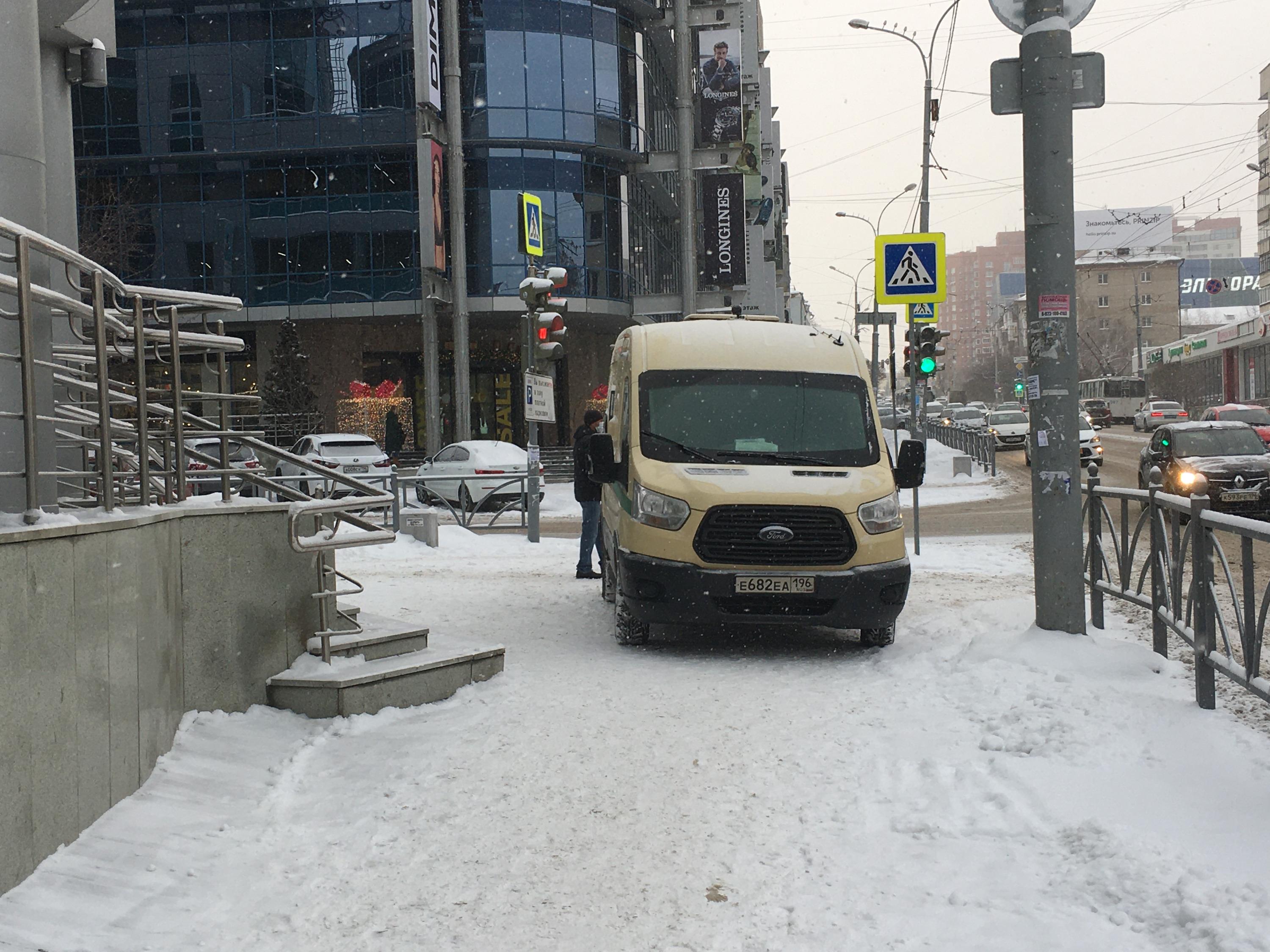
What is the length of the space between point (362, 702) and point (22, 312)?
294 cm

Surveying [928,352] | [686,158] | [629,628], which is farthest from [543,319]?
[686,158]

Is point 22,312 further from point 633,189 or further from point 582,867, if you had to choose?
point 633,189

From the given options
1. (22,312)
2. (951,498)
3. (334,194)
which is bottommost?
(951,498)

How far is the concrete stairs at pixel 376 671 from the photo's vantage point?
21.5 ft

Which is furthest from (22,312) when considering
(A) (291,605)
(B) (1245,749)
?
(B) (1245,749)

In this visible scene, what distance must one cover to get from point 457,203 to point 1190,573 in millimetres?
31581

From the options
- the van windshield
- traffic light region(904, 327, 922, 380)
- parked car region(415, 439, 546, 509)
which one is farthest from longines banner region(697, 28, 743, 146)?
the van windshield

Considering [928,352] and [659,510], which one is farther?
[928,352]

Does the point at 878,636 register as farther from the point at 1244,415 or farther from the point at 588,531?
the point at 1244,415

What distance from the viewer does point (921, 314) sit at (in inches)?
766

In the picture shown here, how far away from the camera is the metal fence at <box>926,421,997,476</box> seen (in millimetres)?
32188

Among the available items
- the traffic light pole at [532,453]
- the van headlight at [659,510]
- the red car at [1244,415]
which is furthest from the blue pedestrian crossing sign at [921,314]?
the red car at [1244,415]

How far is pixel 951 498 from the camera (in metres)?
26.0

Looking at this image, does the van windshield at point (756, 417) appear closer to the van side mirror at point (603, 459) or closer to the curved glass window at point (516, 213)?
the van side mirror at point (603, 459)
